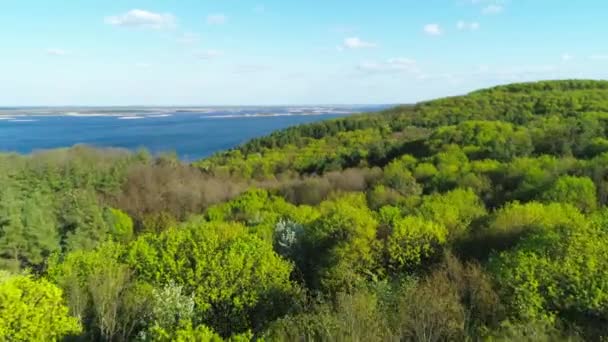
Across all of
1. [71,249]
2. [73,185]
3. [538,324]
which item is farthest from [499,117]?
[538,324]

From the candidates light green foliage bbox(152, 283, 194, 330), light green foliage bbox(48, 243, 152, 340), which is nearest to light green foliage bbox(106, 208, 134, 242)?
light green foliage bbox(48, 243, 152, 340)

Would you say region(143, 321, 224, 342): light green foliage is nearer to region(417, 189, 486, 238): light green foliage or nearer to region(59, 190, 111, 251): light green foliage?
region(417, 189, 486, 238): light green foliage

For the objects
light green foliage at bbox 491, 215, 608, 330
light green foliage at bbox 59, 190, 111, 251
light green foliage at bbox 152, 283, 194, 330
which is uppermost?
light green foliage at bbox 491, 215, 608, 330

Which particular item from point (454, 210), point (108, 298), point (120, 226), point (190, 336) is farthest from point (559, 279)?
point (120, 226)

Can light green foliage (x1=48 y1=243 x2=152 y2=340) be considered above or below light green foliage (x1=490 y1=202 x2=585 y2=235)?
below

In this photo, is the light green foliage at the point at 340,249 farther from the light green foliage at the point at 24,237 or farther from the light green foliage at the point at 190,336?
the light green foliage at the point at 24,237

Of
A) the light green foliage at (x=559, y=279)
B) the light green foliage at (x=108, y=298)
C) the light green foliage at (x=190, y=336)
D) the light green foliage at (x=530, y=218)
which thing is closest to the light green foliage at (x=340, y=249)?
the light green foliage at (x=530, y=218)
